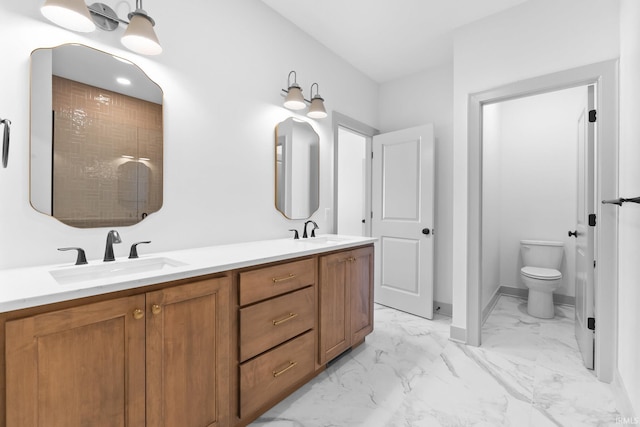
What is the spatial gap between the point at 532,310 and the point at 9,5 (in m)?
4.66

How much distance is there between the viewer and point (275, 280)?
5.41 feet

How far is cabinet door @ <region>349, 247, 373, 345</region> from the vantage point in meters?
2.32

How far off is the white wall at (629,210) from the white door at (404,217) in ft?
4.82

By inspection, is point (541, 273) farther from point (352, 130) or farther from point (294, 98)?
point (294, 98)

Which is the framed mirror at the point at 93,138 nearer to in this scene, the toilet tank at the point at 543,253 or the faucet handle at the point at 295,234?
the faucet handle at the point at 295,234

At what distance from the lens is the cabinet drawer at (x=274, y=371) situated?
1501mm

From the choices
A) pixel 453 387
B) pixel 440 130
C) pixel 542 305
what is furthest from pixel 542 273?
pixel 453 387

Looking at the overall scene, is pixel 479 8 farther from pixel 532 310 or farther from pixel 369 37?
pixel 532 310

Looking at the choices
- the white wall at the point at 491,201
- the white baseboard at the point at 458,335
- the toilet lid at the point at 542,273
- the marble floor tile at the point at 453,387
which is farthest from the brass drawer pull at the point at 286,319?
the toilet lid at the point at 542,273

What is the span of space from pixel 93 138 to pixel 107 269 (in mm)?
671

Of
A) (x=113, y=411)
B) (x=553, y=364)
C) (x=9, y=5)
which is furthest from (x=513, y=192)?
(x=9, y=5)

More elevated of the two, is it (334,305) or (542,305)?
(334,305)

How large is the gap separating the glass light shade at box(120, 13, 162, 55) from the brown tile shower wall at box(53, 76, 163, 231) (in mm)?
279

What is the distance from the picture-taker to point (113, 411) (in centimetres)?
106
